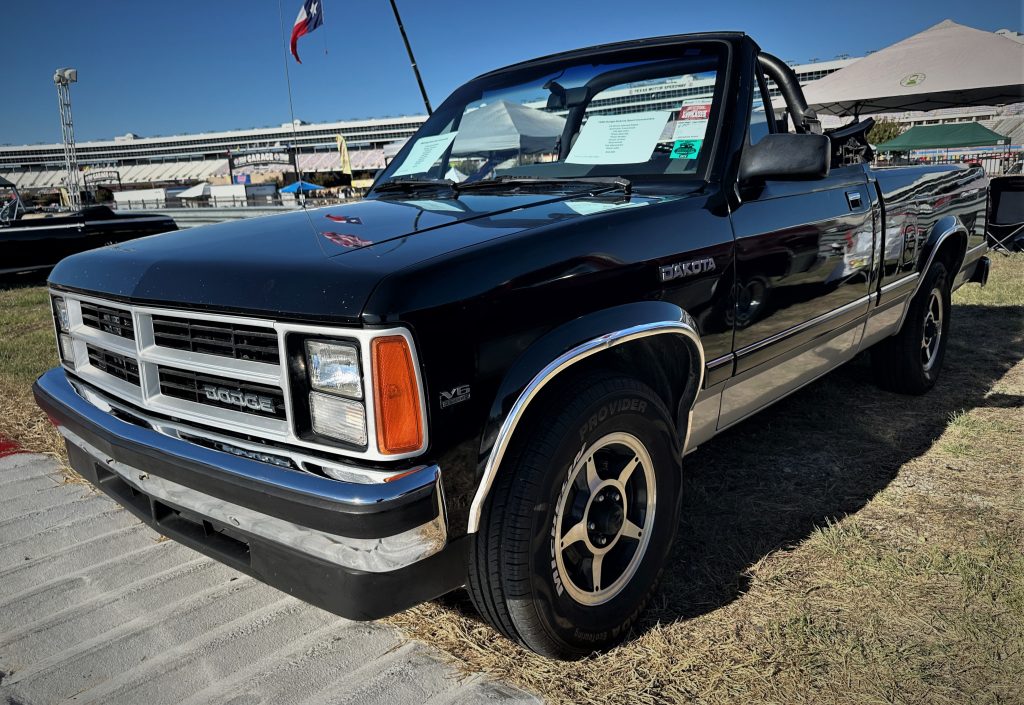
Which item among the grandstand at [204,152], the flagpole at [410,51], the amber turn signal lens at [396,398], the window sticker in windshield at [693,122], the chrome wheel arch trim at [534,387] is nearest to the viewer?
the amber turn signal lens at [396,398]

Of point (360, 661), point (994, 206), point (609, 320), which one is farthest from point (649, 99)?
point (994, 206)

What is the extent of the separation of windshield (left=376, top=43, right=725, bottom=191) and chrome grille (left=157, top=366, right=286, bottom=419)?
4.39 feet

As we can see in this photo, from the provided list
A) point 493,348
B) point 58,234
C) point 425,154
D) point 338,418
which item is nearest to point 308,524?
point 338,418

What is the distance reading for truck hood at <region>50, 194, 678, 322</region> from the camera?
1.65 metres

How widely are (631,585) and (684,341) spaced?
0.76m

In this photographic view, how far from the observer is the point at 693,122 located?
8.70 ft

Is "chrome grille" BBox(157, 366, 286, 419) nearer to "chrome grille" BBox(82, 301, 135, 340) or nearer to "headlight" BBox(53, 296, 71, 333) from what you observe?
"chrome grille" BBox(82, 301, 135, 340)

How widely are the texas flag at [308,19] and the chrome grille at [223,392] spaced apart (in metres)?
7.84

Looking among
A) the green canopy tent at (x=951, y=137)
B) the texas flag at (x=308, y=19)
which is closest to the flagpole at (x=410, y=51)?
A: the texas flag at (x=308, y=19)

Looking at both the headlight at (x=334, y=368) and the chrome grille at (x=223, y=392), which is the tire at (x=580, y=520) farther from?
the chrome grille at (x=223, y=392)

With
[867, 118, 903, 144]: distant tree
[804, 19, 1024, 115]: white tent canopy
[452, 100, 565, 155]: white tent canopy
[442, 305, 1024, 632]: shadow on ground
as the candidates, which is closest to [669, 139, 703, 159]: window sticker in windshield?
[452, 100, 565, 155]: white tent canopy

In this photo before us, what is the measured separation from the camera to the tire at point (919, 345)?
4148mm

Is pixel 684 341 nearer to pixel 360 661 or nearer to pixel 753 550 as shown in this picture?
pixel 753 550

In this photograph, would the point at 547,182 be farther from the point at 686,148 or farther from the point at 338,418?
the point at 338,418
